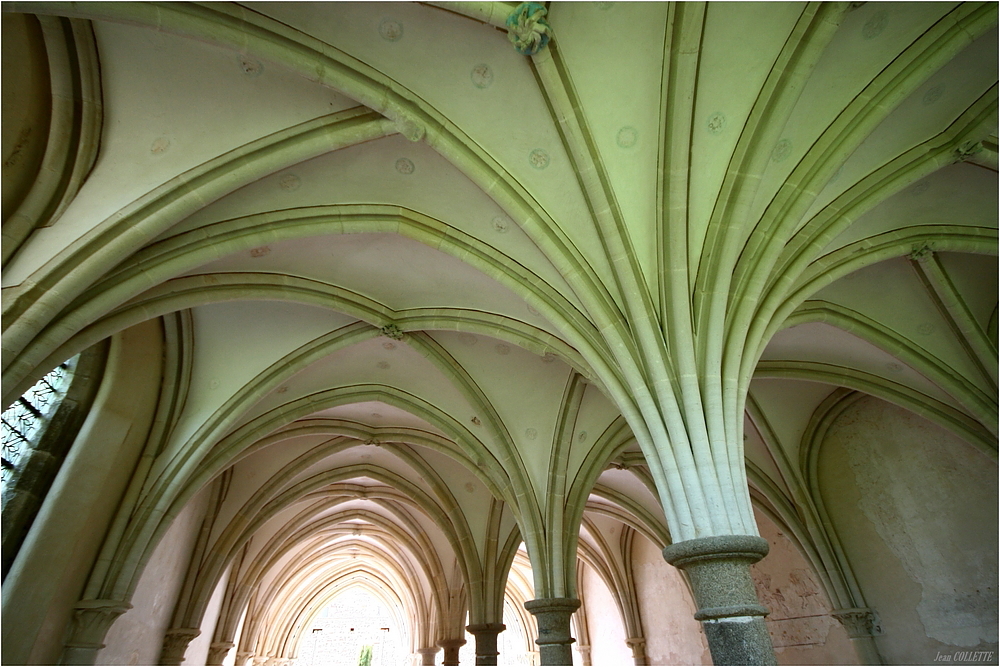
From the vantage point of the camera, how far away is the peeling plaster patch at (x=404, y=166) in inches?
280

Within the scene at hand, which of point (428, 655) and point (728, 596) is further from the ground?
point (428, 655)

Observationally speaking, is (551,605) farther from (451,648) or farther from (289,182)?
(451,648)

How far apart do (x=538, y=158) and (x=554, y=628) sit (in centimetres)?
707

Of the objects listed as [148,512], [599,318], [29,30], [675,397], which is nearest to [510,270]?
[599,318]

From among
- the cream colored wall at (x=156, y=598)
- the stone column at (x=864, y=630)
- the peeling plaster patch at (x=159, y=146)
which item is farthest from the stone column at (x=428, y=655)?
the peeling plaster patch at (x=159, y=146)

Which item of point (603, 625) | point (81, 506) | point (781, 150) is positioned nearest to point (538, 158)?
point (781, 150)

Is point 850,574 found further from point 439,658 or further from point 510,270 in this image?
point 439,658

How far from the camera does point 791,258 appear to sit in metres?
7.10

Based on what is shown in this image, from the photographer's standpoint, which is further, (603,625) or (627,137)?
(603,625)

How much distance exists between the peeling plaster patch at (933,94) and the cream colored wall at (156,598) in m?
13.0

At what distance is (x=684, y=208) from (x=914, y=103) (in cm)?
290

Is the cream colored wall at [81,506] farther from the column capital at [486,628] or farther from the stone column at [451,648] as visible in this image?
the stone column at [451,648]

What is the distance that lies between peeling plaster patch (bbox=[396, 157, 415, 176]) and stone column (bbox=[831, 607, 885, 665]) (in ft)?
36.9

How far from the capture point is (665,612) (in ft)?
59.2
